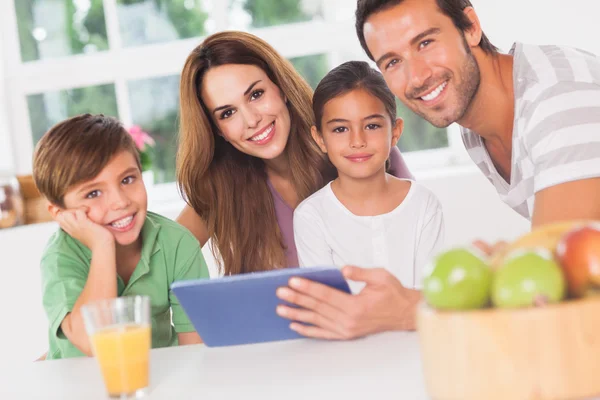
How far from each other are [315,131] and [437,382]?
1477mm

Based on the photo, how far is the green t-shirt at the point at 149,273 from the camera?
5.50 ft

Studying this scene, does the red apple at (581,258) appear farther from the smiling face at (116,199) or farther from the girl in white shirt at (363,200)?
the girl in white shirt at (363,200)

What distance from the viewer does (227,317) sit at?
129 cm

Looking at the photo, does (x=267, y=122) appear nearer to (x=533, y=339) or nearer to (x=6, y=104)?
(x=533, y=339)

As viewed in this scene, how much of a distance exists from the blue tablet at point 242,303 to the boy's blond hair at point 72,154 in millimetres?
595

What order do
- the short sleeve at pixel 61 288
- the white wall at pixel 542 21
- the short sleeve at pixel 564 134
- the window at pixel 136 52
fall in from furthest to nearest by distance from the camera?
the window at pixel 136 52 < the white wall at pixel 542 21 < the short sleeve at pixel 61 288 < the short sleeve at pixel 564 134

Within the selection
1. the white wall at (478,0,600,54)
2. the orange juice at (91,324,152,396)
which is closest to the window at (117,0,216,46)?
the white wall at (478,0,600,54)

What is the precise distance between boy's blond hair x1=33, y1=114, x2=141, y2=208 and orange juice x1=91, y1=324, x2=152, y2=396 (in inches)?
27.0

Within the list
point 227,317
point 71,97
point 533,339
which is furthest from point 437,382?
point 71,97

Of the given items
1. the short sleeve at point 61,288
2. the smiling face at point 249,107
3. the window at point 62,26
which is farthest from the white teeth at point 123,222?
the window at point 62,26

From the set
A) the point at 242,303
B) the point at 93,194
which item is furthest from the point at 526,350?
the point at 93,194

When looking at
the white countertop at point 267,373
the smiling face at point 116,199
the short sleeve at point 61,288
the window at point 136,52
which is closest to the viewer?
the white countertop at point 267,373

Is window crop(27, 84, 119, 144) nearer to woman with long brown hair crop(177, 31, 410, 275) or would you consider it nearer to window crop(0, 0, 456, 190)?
window crop(0, 0, 456, 190)

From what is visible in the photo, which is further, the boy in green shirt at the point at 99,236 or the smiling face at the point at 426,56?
the smiling face at the point at 426,56
